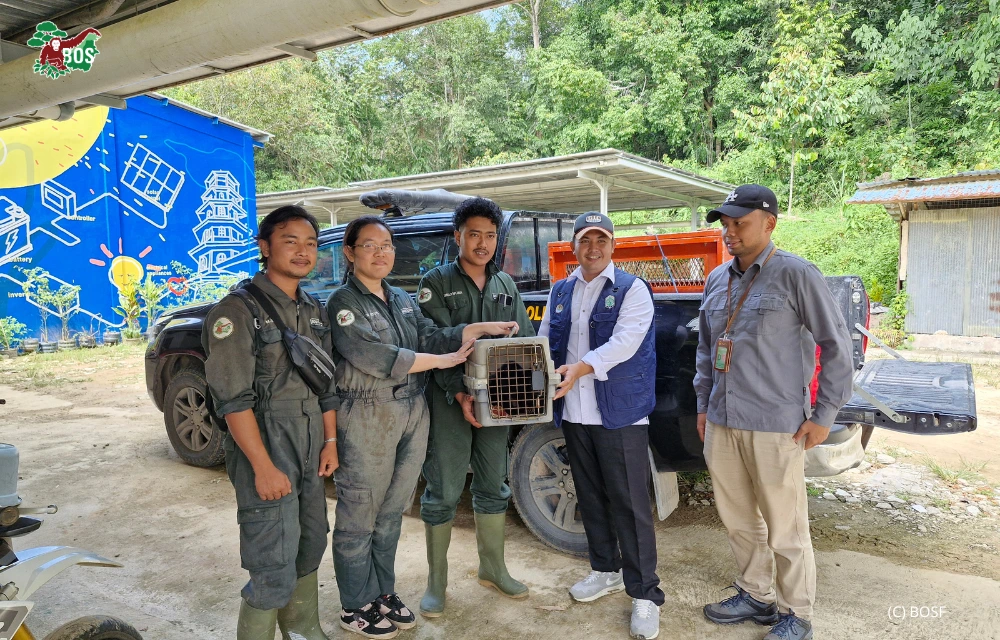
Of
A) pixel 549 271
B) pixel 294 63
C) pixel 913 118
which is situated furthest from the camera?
pixel 294 63

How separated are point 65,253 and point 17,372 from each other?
3.22m

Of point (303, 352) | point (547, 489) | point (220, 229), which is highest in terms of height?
point (220, 229)

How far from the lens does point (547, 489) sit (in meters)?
3.76

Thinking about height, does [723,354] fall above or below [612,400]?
above

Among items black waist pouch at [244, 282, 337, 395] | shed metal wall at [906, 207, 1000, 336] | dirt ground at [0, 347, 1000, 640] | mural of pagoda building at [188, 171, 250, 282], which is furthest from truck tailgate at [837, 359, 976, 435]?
mural of pagoda building at [188, 171, 250, 282]

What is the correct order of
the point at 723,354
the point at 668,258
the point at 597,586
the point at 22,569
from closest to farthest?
the point at 22,569 → the point at 723,354 → the point at 597,586 → the point at 668,258

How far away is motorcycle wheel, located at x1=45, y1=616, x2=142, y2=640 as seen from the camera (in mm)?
2076

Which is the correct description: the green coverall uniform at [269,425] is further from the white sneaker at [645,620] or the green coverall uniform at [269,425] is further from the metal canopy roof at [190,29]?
the metal canopy roof at [190,29]

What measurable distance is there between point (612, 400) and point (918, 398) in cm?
170

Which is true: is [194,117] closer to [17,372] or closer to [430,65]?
[17,372]

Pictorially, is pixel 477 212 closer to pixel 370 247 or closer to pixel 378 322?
pixel 370 247

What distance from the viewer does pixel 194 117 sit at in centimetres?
1423

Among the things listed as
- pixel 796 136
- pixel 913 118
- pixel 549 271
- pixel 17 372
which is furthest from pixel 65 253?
pixel 913 118

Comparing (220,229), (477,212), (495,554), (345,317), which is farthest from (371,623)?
(220,229)
